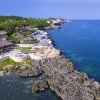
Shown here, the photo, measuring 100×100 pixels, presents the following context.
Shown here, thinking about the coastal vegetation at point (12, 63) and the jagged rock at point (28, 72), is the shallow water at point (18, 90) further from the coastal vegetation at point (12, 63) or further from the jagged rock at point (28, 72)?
the coastal vegetation at point (12, 63)

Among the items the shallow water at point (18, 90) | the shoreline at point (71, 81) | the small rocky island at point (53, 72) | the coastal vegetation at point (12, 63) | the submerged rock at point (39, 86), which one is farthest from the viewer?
the coastal vegetation at point (12, 63)

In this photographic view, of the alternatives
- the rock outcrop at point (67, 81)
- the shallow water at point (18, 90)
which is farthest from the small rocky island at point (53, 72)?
the shallow water at point (18, 90)

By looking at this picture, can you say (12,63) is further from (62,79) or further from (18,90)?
(62,79)

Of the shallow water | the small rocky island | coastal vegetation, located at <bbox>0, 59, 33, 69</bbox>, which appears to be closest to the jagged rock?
the small rocky island

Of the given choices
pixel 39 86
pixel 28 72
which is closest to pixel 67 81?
pixel 39 86

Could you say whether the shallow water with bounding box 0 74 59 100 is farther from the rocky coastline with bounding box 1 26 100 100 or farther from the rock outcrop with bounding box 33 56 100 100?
the rock outcrop with bounding box 33 56 100 100

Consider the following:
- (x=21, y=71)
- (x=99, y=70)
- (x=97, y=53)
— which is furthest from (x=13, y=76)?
(x=97, y=53)

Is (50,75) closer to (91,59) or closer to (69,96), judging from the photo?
(69,96)
